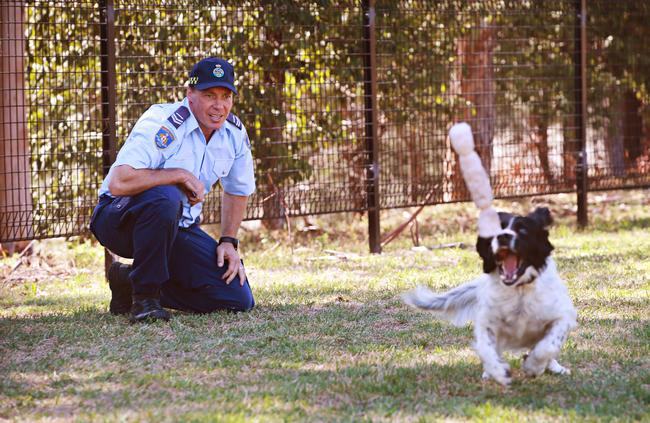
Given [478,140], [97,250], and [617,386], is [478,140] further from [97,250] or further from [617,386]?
[617,386]

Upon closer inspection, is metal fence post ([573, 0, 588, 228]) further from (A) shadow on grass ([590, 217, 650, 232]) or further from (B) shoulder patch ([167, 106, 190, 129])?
(B) shoulder patch ([167, 106, 190, 129])

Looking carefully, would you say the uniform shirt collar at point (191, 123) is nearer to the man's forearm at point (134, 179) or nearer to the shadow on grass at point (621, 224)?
the man's forearm at point (134, 179)

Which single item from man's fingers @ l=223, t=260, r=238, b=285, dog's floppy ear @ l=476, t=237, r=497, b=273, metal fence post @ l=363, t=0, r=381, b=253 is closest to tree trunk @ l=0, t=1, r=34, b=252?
man's fingers @ l=223, t=260, r=238, b=285

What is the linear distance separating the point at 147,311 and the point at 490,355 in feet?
7.33

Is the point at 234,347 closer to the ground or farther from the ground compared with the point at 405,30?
closer to the ground

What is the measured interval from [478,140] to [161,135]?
510cm

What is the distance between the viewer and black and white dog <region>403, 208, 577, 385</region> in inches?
151

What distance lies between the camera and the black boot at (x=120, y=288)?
5.70 meters

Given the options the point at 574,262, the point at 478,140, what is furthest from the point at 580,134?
the point at 574,262

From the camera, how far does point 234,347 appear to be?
4.76m

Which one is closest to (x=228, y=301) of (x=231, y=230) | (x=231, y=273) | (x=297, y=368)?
(x=231, y=273)

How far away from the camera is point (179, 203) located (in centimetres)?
544

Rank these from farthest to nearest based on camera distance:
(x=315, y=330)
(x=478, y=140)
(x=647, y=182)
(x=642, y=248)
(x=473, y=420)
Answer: (x=647, y=182) → (x=478, y=140) → (x=642, y=248) → (x=315, y=330) → (x=473, y=420)

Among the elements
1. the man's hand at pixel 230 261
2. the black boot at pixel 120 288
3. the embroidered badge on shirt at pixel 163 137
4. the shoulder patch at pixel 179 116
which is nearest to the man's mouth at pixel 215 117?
the shoulder patch at pixel 179 116
